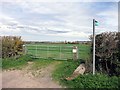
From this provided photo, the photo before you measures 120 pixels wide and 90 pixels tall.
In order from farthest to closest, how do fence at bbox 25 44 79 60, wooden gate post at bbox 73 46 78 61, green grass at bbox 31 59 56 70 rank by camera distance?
1. fence at bbox 25 44 79 60
2. wooden gate post at bbox 73 46 78 61
3. green grass at bbox 31 59 56 70

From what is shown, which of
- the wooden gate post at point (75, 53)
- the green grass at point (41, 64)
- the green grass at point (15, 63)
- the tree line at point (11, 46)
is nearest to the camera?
the green grass at point (41, 64)

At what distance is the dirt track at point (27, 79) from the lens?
935 centimetres

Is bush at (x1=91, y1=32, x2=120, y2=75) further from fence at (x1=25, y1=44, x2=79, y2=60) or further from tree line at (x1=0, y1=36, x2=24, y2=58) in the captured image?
tree line at (x1=0, y1=36, x2=24, y2=58)

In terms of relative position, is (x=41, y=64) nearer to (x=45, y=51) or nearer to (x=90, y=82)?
(x=45, y=51)

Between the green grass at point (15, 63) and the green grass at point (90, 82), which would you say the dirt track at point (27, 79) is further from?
the green grass at point (15, 63)

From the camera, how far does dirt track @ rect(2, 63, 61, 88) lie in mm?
9352

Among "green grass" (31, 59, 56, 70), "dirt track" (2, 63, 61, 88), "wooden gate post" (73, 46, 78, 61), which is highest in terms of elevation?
"wooden gate post" (73, 46, 78, 61)

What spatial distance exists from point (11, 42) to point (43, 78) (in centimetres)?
691

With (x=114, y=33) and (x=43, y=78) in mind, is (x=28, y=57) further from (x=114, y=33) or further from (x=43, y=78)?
(x=114, y=33)

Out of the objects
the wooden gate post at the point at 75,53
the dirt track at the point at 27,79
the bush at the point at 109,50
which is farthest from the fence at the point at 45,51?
the bush at the point at 109,50

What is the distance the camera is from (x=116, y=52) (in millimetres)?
10570

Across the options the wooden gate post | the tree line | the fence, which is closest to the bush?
the wooden gate post

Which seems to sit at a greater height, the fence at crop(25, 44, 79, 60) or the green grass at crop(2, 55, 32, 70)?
the fence at crop(25, 44, 79, 60)

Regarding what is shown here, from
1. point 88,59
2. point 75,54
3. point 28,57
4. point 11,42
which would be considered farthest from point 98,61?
point 11,42
